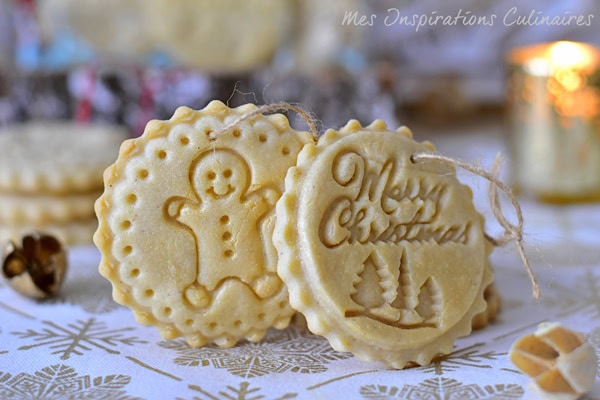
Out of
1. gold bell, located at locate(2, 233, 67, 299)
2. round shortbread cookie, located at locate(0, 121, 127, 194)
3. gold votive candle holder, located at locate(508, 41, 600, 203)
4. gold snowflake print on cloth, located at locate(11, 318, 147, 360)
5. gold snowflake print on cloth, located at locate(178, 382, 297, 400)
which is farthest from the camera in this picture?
gold votive candle holder, located at locate(508, 41, 600, 203)

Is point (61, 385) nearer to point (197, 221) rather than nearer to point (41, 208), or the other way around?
point (197, 221)

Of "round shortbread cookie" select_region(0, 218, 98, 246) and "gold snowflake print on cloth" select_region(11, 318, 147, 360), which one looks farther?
"round shortbread cookie" select_region(0, 218, 98, 246)

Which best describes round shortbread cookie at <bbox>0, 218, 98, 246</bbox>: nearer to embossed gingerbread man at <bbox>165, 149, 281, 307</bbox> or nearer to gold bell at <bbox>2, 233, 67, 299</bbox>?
gold bell at <bbox>2, 233, 67, 299</bbox>

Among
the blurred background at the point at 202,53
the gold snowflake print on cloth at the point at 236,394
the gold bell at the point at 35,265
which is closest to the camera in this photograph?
the gold snowflake print on cloth at the point at 236,394

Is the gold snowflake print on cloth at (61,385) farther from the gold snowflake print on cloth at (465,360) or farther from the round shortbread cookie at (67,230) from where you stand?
the round shortbread cookie at (67,230)

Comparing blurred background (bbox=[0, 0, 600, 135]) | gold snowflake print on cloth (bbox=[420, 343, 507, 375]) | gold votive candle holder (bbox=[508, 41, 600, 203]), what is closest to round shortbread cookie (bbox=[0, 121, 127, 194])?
blurred background (bbox=[0, 0, 600, 135])

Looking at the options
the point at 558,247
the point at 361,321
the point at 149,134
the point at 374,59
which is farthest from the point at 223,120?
the point at 374,59

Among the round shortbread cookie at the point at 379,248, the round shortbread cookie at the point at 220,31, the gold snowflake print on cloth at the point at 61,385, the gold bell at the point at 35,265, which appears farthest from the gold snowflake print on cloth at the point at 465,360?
the round shortbread cookie at the point at 220,31
